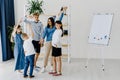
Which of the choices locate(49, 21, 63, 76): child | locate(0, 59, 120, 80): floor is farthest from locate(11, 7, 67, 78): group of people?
locate(0, 59, 120, 80): floor

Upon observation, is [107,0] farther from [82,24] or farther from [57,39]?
[57,39]

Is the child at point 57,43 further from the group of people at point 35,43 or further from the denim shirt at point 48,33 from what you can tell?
the denim shirt at point 48,33

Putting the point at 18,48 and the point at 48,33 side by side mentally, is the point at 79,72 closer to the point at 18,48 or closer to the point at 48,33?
the point at 48,33

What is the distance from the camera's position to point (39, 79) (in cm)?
524

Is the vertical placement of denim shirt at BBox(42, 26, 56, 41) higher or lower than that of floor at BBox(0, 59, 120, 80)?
higher

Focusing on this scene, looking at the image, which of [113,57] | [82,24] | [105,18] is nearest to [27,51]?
[105,18]

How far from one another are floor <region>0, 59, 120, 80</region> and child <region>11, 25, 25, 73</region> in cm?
26

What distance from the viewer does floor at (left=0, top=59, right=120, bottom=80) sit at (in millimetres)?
5402

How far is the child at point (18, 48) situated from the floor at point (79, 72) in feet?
0.85

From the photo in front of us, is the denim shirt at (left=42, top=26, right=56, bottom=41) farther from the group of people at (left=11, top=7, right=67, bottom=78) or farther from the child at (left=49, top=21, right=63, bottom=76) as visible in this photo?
the child at (left=49, top=21, right=63, bottom=76)

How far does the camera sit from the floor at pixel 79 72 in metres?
5.40

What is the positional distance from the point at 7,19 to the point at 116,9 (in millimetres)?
3329

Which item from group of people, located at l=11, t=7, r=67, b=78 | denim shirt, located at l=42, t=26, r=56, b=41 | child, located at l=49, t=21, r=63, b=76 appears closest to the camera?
group of people, located at l=11, t=7, r=67, b=78

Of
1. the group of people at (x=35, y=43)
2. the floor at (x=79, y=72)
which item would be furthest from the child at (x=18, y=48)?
the floor at (x=79, y=72)
